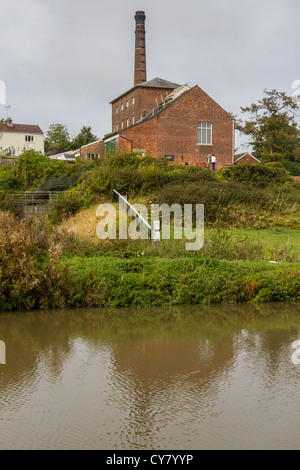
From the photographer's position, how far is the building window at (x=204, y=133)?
46094mm

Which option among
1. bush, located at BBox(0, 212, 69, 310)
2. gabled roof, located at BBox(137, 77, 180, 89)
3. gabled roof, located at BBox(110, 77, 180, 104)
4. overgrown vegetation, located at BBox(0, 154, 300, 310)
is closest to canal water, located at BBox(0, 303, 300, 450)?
bush, located at BBox(0, 212, 69, 310)

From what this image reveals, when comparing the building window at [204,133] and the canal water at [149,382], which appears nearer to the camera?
the canal water at [149,382]

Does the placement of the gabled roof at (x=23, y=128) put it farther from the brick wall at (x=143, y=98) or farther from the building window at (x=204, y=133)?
the building window at (x=204, y=133)

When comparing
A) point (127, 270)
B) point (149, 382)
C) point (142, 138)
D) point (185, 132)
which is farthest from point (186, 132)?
point (149, 382)

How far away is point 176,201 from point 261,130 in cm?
3983

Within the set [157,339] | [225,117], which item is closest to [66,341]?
[157,339]

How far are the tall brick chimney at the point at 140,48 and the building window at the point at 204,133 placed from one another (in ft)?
66.6

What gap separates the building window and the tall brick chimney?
20.3 metres

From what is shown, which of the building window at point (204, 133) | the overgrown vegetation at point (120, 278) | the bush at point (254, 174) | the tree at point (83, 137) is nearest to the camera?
the overgrown vegetation at point (120, 278)

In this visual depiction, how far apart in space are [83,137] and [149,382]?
272ft

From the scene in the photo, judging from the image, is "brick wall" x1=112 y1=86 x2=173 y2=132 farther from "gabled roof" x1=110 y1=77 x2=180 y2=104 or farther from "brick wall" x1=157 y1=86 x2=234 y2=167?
"brick wall" x1=157 y1=86 x2=234 y2=167

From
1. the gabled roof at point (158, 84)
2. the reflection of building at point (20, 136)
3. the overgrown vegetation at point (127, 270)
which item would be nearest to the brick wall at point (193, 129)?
the gabled roof at point (158, 84)

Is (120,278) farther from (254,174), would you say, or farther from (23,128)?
(23,128)

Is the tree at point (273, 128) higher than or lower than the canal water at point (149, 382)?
higher
